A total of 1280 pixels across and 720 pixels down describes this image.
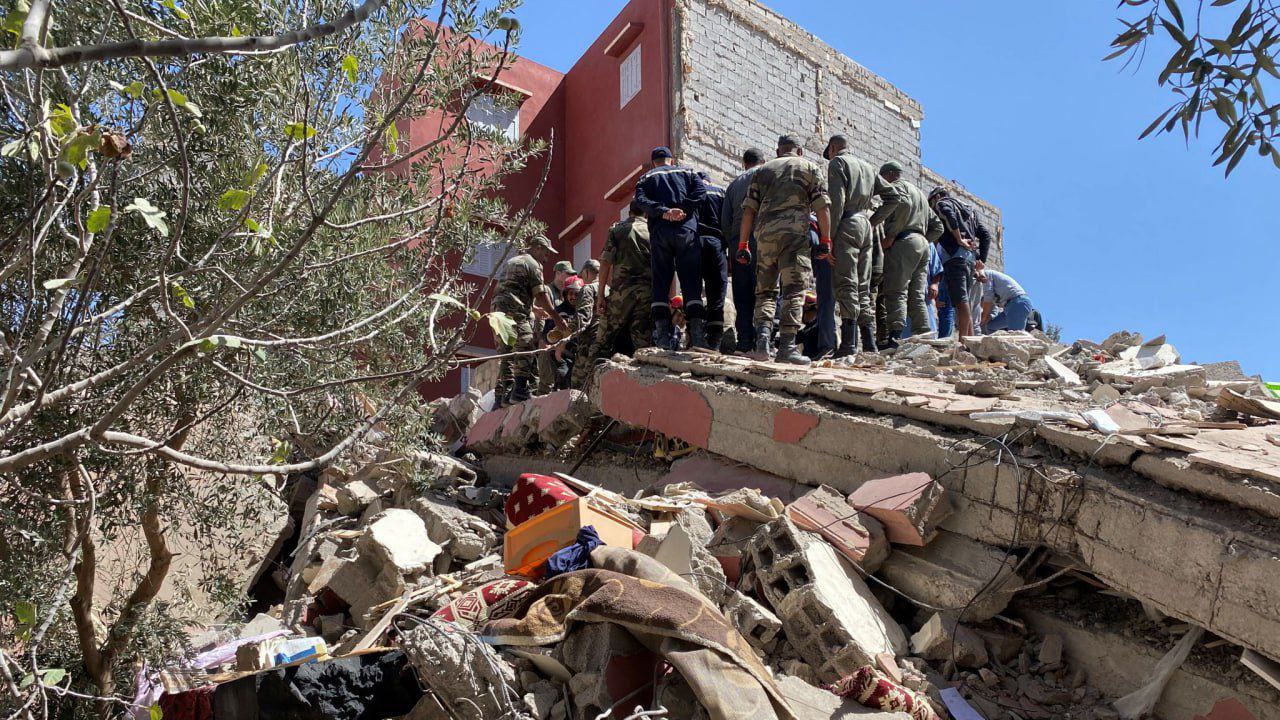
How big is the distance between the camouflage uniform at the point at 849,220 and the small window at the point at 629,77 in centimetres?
811

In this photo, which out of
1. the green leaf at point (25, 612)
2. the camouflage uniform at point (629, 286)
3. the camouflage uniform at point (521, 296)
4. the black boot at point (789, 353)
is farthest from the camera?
the camouflage uniform at point (521, 296)

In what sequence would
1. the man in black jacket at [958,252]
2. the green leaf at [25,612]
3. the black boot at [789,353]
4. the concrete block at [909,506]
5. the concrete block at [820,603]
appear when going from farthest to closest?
1. the man in black jacket at [958,252]
2. the black boot at [789,353]
3. the concrete block at [909,506]
4. the concrete block at [820,603]
5. the green leaf at [25,612]

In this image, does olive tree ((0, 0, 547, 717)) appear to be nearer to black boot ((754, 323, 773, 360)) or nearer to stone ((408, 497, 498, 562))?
stone ((408, 497, 498, 562))

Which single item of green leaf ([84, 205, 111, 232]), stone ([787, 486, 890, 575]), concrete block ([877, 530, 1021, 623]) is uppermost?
green leaf ([84, 205, 111, 232])

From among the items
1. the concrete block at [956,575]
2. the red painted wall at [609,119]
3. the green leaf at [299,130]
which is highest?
the red painted wall at [609,119]

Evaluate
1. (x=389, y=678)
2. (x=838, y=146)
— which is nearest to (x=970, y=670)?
(x=389, y=678)

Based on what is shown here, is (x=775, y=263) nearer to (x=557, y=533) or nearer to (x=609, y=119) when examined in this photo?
(x=557, y=533)

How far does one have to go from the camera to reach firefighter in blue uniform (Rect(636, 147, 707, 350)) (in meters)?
6.95

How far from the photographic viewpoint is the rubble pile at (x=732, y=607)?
9.90ft

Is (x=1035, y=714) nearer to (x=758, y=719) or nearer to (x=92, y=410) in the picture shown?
(x=758, y=719)

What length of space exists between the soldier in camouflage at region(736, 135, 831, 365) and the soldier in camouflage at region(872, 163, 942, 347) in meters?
1.63

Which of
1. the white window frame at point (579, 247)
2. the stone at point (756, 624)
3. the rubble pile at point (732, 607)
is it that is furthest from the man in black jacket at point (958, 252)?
the white window frame at point (579, 247)

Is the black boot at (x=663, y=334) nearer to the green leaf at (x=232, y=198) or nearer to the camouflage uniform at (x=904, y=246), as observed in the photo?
the camouflage uniform at (x=904, y=246)

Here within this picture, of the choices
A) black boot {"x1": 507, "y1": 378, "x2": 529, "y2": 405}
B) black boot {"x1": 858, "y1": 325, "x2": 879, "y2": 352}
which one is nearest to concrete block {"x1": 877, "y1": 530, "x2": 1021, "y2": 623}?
black boot {"x1": 858, "y1": 325, "x2": 879, "y2": 352}
